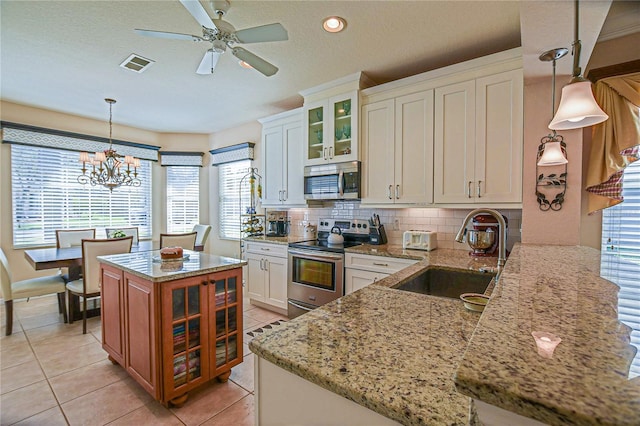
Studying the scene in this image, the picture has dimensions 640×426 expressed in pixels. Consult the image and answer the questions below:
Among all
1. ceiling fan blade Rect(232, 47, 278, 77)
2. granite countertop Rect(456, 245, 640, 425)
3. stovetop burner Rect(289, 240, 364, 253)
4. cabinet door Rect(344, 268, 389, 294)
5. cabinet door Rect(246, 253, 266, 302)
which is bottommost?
cabinet door Rect(246, 253, 266, 302)

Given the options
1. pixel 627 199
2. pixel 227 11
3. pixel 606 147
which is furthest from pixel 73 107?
pixel 627 199

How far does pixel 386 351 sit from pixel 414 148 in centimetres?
239

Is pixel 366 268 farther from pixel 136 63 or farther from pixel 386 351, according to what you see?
pixel 136 63

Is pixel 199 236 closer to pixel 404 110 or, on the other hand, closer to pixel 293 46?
pixel 293 46

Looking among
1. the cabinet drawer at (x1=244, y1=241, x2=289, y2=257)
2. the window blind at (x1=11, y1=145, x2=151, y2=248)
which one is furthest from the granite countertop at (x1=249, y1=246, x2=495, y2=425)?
the window blind at (x1=11, y1=145, x2=151, y2=248)

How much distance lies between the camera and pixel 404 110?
284 cm

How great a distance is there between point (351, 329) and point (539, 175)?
2107mm

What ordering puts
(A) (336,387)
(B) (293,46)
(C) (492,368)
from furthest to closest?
(B) (293,46)
(A) (336,387)
(C) (492,368)

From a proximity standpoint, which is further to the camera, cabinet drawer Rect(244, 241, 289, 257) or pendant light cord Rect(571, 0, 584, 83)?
cabinet drawer Rect(244, 241, 289, 257)

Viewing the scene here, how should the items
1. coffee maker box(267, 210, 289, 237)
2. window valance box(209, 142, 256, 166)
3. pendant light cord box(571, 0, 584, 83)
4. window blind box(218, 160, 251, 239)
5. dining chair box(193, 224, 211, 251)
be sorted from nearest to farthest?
pendant light cord box(571, 0, 584, 83) → coffee maker box(267, 210, 289, 237) → dining chair box(193, 224, 211, 251) → window valance box(209, 142, 256, 166) → window blind box(218, 160, 251, 239)

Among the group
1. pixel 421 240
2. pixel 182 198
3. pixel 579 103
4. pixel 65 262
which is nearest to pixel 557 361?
pixel 579 103

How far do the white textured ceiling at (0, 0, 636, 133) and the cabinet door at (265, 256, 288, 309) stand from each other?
210cm

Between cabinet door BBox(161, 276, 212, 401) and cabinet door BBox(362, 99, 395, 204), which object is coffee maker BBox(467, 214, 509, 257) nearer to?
cabinet door BBox(362, 99, 395, 204)

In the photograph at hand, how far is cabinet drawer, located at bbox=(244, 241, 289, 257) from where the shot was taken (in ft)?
11.4
